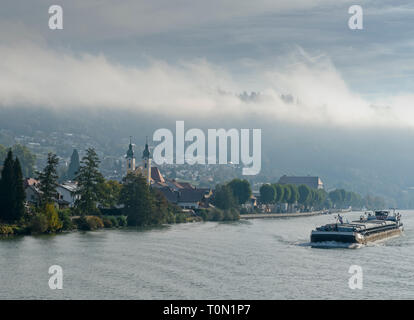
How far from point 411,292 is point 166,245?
114ft

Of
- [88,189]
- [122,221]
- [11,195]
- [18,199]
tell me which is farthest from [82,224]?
[11,195]

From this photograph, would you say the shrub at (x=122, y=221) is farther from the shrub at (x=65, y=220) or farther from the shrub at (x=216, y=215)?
the shrub at (x=216, y=215)

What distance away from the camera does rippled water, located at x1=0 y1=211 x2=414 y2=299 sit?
50594mm

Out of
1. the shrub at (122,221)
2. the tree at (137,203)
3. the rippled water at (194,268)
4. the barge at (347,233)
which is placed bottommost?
the rippled water at (194,268)

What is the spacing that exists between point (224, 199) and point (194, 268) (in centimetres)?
10713

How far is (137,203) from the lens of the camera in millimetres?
120750

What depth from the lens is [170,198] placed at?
17775 centimetres

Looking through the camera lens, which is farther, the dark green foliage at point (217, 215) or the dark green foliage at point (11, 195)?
the dark green foliage at point (217, 215)

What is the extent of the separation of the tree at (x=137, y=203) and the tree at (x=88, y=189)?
5580 millimetres

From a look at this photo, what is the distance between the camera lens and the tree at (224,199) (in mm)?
168375

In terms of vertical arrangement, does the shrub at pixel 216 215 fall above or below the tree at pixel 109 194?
below

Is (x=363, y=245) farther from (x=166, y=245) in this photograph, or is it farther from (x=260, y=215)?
(x=260, y=215)

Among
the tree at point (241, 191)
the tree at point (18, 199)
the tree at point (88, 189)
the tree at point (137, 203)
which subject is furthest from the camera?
the tree at point (241, 191)

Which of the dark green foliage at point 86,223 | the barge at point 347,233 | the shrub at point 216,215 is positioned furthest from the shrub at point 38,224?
the shrub at point 216,215
